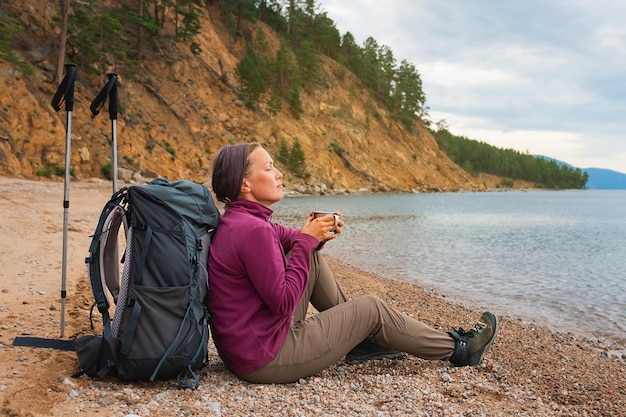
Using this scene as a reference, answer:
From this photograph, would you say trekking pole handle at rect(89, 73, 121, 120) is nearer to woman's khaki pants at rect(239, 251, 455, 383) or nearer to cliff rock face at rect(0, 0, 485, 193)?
cliff rock face at rect(0, 0, 485, 193)

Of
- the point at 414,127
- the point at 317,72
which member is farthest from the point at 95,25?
the point at 414,127

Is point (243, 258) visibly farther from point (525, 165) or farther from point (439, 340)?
point (525, 165)

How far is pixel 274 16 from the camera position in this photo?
7250 centimetres

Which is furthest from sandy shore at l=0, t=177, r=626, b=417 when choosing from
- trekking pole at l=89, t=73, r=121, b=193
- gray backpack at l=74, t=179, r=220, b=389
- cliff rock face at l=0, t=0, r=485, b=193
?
trekking pole at l=89, t=73, r=121, b=193

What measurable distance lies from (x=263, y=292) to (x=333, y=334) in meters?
0.77

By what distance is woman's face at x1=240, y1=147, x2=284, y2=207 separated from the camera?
3.31m

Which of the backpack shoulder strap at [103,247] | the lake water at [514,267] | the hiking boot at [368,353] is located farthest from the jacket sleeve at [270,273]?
the lake water at [514,267]

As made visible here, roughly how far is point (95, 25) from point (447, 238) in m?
26.2

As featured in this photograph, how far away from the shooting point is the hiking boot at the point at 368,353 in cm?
407

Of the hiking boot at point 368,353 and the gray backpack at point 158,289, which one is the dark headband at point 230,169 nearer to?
the gray backpack at point 158,289

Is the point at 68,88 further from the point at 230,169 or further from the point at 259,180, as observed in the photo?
the point at 259,180

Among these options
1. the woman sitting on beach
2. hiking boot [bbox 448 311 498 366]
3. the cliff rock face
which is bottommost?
hiking boot [bbox 448 311 498 366]

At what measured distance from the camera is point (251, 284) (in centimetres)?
321

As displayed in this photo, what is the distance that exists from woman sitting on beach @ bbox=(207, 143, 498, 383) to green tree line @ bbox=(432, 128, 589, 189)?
122 meters
